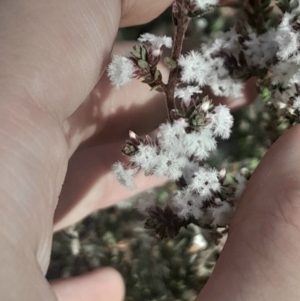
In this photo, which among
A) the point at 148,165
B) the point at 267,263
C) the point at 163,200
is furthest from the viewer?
the point at 163,200

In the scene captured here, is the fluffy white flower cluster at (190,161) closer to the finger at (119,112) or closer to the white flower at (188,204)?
the white flower at (188,204)

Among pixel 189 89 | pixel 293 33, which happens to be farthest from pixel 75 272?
pixel 293 33

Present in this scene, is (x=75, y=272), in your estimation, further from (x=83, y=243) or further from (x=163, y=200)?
(x=163, y=200)

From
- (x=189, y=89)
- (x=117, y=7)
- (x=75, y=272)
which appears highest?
(x=117, y=7)

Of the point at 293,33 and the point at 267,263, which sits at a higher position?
the point at 293,33

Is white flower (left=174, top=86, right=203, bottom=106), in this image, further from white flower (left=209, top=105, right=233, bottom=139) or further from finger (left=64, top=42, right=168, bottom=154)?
finger (left=64, top=42, right=168, bottom=154)

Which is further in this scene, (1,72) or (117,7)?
(117,7)

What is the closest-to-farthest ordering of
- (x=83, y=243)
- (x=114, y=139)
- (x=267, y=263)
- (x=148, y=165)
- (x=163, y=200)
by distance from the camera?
(x=267, y=263)
(x=148, y=165)
(x=163, y=200)
(x=114, y=139)
(x=83, y=243)
